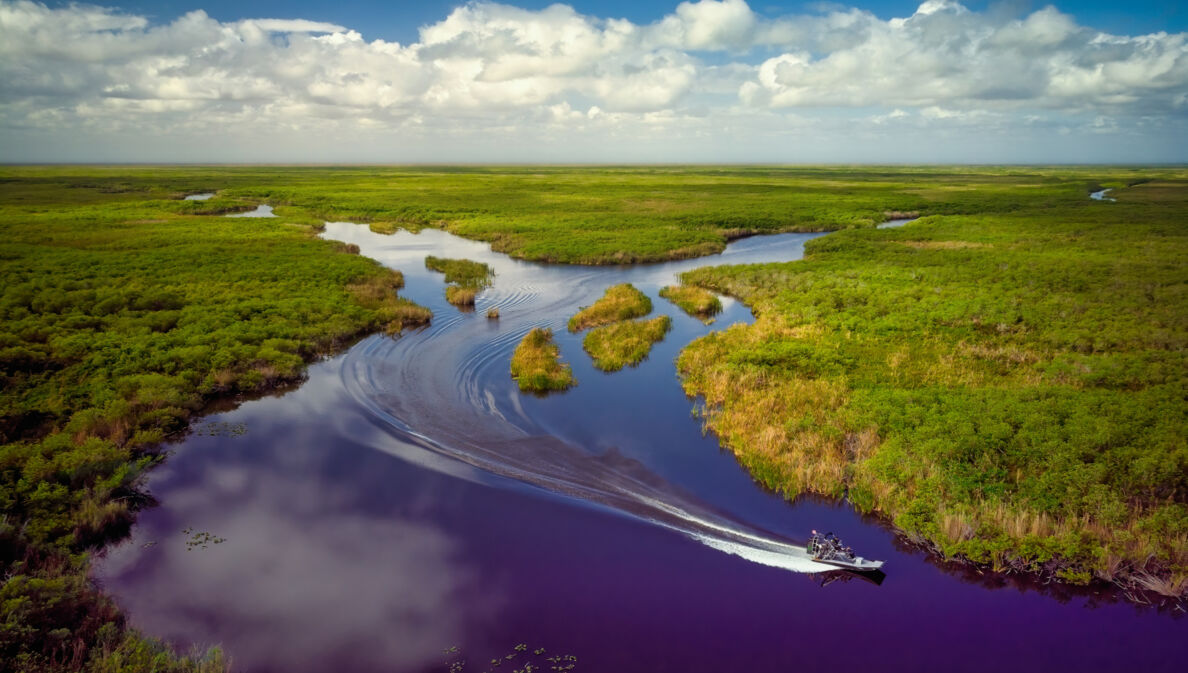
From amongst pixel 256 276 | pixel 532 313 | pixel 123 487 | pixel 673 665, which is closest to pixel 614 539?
pixel 673 665

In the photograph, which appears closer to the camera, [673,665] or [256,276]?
[673,665]

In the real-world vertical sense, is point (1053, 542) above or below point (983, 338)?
below

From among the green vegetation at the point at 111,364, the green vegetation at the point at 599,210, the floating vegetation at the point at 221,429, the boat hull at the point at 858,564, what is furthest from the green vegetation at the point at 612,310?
the boat hull at the point at 858,564

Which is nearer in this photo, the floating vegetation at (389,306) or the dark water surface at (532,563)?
the dark water surface at (532,563)

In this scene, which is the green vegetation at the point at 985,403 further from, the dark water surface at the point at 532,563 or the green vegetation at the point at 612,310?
the green vegetation at the point at 612,310

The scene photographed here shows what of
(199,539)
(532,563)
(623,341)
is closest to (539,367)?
(623,341)

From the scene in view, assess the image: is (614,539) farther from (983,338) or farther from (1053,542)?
(983,338)

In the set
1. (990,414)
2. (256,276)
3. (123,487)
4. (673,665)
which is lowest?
(673,665)

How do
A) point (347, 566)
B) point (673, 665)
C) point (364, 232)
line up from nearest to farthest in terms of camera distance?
point (673, 665)
point (347, 566)
point (364, 232)
